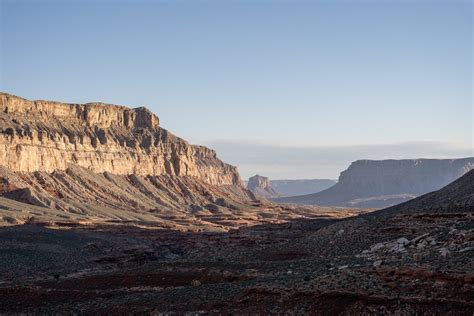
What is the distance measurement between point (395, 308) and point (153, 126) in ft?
471

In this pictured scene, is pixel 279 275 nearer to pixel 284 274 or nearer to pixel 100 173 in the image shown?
pixel 284 274

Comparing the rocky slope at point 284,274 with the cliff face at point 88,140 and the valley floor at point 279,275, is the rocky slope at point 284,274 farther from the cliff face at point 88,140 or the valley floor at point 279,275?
the cliff face at point 88,140

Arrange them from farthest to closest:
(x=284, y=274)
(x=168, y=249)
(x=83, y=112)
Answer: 1. (x=83, y=112)
2. (x=168, y=249)
3. (x=284, y=274)

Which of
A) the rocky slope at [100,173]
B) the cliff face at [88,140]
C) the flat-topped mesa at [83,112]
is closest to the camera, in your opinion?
the rocky slope at [100,173]

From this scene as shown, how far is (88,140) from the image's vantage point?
5044 inches

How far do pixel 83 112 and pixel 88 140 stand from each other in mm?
9737

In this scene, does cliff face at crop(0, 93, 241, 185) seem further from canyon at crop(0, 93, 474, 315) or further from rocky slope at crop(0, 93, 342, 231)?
canyon at crop(0, 93, 474, 315)

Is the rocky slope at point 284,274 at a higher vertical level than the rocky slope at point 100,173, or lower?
lower

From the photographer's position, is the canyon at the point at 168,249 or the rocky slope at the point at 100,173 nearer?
the canyon at the point at 168,249

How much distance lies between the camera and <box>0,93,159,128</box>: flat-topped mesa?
383ft

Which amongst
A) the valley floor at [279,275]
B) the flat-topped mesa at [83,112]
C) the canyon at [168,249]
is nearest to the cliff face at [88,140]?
the flat-topped mesa at [83,112]

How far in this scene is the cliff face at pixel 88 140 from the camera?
107456 mm

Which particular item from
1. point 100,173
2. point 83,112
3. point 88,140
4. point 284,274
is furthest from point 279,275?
point 83,112

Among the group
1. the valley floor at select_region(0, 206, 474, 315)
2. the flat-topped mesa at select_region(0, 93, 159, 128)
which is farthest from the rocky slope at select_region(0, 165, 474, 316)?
the flat-topped mesa at select_region(0, 93, 159, 128)
